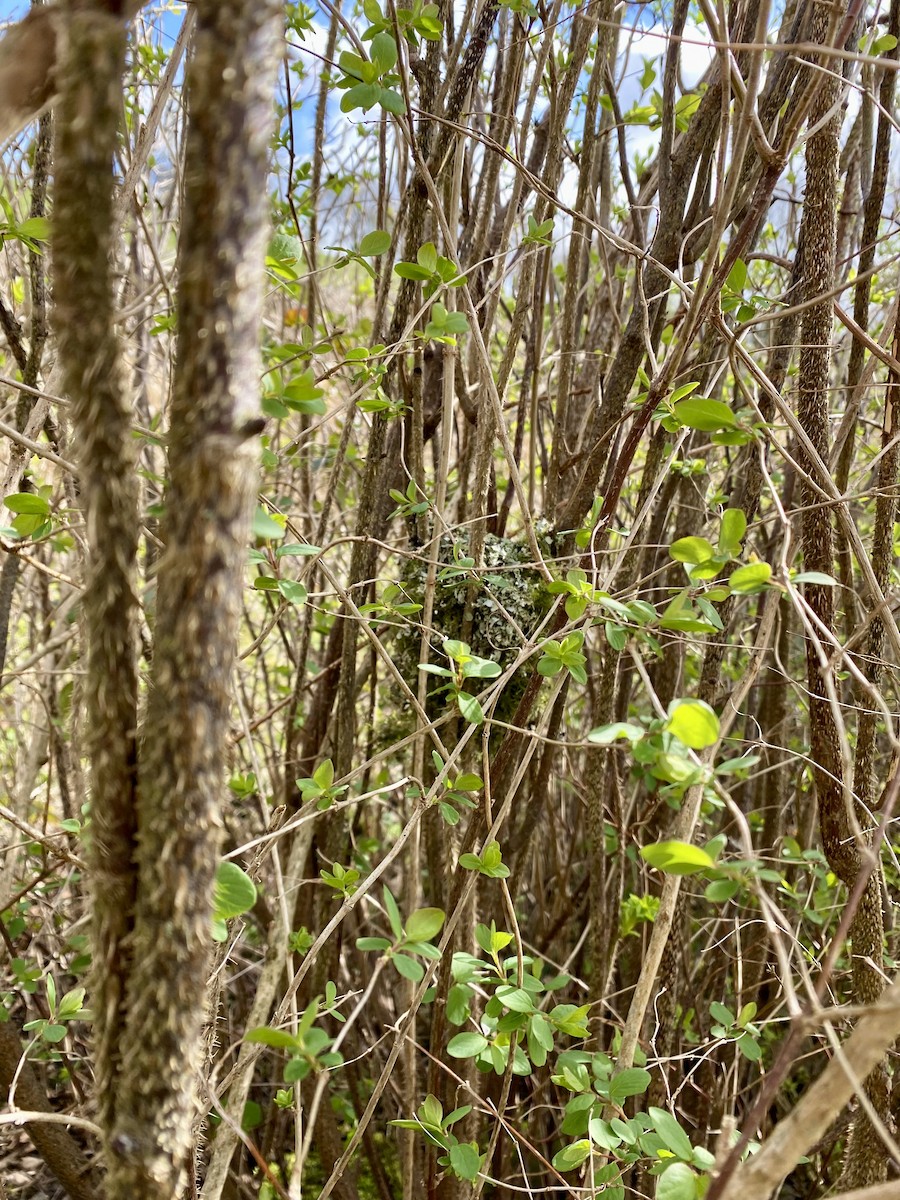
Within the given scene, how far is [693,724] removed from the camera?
0.50 meters

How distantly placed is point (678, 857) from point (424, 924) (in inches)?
9.8

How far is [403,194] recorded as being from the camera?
4.20ft

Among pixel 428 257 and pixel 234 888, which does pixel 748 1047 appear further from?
pixel 428 257

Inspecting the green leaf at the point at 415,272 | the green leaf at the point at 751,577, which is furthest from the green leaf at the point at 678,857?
the green leaf at the point at 415,272

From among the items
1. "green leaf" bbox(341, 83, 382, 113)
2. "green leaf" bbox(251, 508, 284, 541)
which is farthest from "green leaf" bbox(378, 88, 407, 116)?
"green leaf" bbox(251, 508, 284, 541)

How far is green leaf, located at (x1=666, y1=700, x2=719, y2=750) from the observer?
50cm

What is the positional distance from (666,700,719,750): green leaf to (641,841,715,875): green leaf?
0.20 ft

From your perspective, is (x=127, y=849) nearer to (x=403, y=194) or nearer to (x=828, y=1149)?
(x=403, y=194)

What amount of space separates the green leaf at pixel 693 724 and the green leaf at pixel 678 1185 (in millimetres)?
337

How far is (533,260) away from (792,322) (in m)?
0.41

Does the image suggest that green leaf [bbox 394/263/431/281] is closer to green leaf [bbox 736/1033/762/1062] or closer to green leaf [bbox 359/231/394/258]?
green leaf [bbox 359/231/394/258]

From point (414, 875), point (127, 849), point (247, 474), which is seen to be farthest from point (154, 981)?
point (414, 875)

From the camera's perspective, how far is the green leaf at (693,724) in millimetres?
503

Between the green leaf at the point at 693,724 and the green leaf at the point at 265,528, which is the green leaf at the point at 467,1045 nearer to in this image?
the green leaf at the point at 693,724
